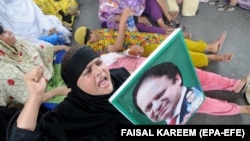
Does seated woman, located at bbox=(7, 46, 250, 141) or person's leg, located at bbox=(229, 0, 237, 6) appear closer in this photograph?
seated woman, located at bbox=(7, 46, 250, 141)

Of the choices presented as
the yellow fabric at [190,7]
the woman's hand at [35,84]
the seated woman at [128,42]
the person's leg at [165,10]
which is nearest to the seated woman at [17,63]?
the seated woman at [128,42]

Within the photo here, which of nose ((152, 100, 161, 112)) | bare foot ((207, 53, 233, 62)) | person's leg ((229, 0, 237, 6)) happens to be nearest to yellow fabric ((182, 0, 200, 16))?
person's leg ((229, 0, 237, 6))

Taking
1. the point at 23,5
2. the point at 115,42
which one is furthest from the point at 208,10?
the point at 23,5

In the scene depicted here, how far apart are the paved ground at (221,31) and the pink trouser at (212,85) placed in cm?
13

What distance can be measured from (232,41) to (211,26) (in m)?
0.24

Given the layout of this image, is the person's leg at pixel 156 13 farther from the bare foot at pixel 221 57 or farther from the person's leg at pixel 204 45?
the bare foot at pixel 221 57

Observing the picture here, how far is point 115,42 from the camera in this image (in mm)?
1979

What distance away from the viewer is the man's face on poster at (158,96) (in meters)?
0.91

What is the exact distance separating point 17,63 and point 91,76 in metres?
0.70

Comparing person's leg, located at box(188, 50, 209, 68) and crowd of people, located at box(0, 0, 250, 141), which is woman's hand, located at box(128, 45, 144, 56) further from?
A: person's leg, located at box(188, 50, 209, 68)

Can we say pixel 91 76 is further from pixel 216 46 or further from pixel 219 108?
pixel 216 46

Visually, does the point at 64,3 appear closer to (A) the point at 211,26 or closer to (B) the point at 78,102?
(A) the point at 211,26

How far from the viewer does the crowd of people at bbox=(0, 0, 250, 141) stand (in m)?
1.01

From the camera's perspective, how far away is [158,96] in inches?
37.1
